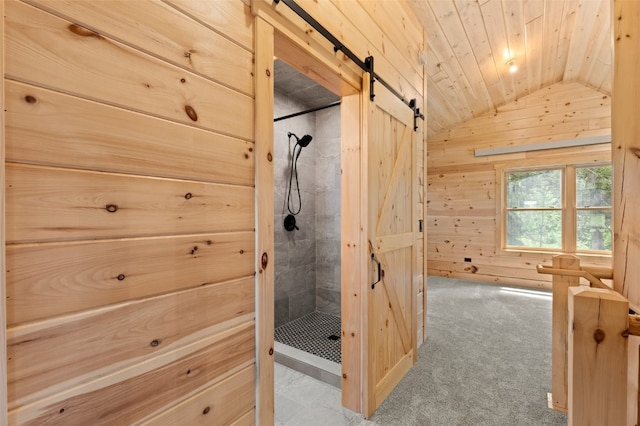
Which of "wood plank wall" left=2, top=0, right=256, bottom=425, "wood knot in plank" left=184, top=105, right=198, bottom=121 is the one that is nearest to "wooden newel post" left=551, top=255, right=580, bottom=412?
"wood plank wall" left=2, top=0, right=256, bottom=425

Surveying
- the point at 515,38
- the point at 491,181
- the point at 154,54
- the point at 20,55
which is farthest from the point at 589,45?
the point at 20,55

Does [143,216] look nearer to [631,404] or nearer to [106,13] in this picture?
[106,13]

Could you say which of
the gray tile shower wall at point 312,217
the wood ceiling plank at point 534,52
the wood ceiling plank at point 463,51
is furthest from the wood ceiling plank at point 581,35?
the gray tile shower wall at point 312,217

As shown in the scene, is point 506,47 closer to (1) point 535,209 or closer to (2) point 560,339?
(1) point 535,209

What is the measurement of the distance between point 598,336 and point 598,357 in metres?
0.05

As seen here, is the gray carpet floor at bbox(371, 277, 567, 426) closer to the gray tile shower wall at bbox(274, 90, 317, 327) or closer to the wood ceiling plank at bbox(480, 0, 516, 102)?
the gray tile shower wall at bbox(274, 90, 317, 327)

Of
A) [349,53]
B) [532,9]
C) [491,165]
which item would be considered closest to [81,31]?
[349,53]

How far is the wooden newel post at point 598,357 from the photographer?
0.65 metres

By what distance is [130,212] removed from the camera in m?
0.78

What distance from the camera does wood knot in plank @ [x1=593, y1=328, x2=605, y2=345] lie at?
66 centimetres

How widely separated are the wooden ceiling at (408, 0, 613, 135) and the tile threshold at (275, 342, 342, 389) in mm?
2929

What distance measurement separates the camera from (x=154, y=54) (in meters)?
0.82

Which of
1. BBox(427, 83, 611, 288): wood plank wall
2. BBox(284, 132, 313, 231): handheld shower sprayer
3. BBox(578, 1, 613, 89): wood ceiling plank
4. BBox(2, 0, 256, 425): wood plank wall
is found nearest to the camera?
BBox(2, 0, 256, 425): wood plank wall

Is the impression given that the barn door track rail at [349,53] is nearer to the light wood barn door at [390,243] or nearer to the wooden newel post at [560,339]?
the light wood barn door at [390,243]
